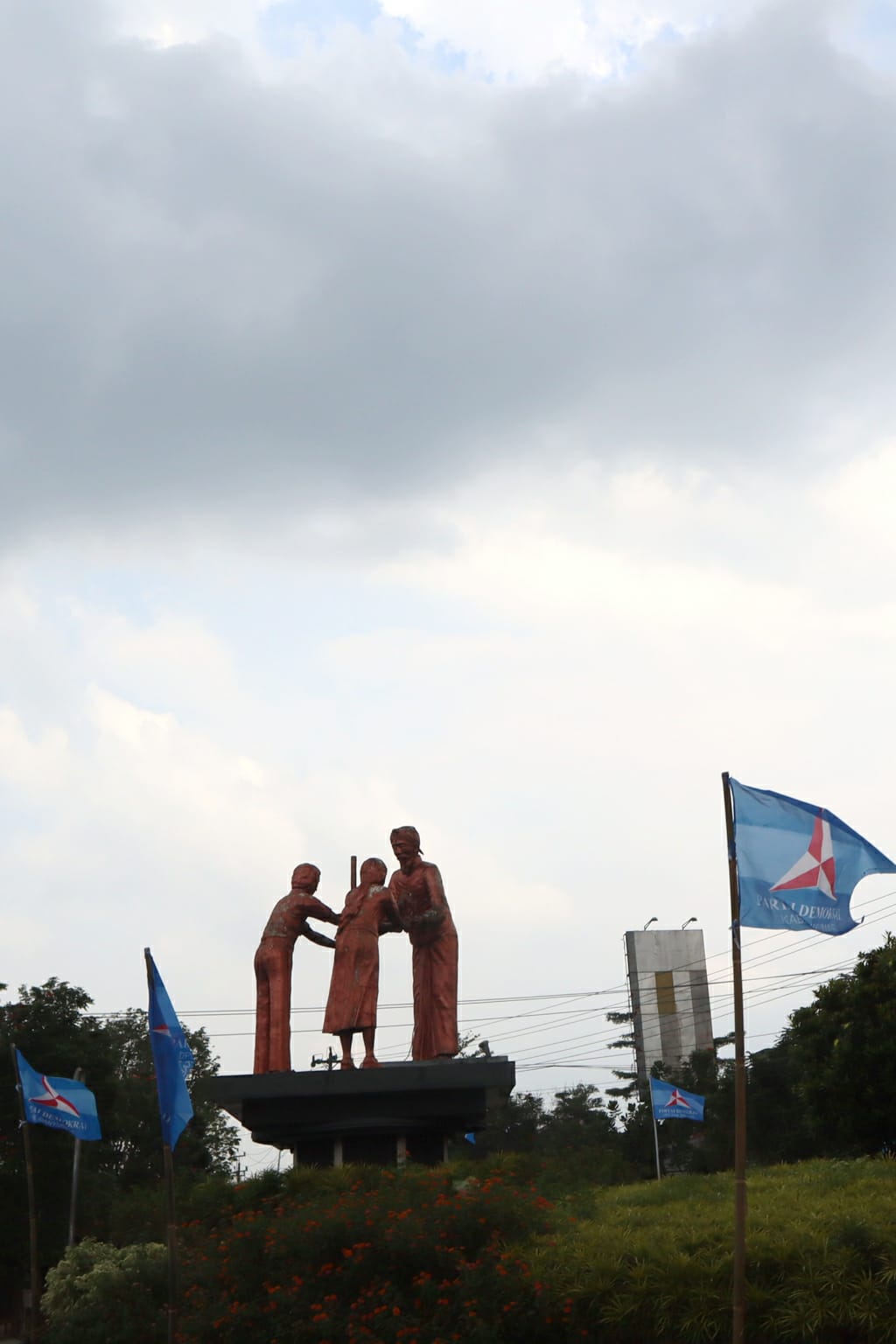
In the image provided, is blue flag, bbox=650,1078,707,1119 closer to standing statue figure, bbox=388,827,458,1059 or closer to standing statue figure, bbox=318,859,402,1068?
standing statue figure, bbox=388,827,458,1059

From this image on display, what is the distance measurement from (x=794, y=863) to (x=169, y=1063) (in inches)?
243

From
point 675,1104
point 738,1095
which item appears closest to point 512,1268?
point 738,1095

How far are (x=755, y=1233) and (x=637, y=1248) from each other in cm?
111

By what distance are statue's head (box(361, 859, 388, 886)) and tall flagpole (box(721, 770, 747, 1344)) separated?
699cm

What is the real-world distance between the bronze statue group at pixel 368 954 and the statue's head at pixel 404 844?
0.01 m

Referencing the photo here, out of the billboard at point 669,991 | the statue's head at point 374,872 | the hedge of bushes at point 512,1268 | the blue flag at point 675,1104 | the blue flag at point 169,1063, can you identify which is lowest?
the hedge of bushes at point 512,1268

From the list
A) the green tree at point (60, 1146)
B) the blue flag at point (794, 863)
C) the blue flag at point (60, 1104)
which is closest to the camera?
the blue flag at point (794, 863)

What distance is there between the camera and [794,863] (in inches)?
448

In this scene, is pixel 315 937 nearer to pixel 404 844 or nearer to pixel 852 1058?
pixel 404 844

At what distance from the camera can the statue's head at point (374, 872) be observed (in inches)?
697

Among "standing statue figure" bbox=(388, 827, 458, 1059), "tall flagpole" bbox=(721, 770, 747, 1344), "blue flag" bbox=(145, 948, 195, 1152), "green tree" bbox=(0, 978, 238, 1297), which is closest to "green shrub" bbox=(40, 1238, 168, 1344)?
"standing statue figure" bbox=(388, 827, 458, 1059)

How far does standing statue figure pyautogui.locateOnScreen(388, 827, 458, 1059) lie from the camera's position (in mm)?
17109

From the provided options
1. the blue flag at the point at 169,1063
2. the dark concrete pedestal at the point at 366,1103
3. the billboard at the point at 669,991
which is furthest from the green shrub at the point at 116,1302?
the billboard at the point at 669,991

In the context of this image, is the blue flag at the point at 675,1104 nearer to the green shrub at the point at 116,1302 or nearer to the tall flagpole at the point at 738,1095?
the green shrub at the point at 116,1302
